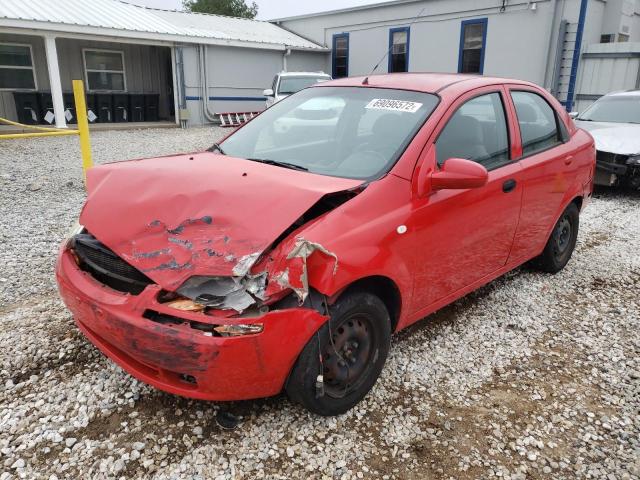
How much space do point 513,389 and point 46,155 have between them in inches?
421

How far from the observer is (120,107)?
55.9 ft

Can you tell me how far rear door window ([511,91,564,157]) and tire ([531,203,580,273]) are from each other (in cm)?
75

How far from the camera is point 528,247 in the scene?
404 cm

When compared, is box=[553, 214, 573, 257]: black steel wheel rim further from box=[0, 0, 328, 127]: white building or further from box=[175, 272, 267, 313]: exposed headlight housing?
box=[0, 0, 328, 127]: white building

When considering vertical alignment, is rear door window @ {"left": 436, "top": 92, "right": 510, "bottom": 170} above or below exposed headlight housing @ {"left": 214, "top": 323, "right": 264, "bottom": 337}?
above

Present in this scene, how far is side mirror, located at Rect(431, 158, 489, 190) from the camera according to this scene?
2.75 metres

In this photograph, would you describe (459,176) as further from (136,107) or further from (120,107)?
(136,107)

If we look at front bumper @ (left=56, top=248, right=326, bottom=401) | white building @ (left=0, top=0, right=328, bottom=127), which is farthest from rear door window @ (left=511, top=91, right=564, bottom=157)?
white building @ (left=0, top=0, right=328, bottom=127)

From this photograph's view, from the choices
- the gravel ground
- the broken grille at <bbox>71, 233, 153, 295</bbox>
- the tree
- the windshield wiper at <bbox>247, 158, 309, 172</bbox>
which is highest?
the tree

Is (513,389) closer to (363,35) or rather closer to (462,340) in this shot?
(462,340)

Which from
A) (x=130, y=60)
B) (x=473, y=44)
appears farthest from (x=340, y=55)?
(x=130, y=60)

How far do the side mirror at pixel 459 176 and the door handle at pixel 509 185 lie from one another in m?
0.73

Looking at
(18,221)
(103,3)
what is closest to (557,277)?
(18,221)

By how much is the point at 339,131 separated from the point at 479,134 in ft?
3.18
